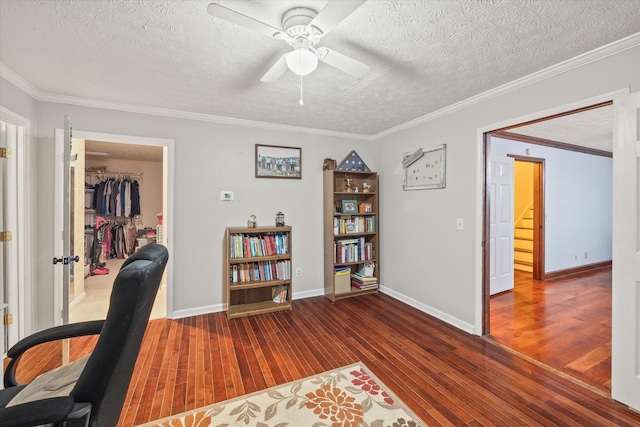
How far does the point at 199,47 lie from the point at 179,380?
2.38 m

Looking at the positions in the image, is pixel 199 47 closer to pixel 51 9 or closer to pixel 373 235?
pixel 51 9

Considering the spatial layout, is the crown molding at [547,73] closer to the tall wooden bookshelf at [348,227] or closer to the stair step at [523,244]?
the tall wooden bookshelf at [348,227]

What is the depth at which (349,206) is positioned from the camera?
397cm

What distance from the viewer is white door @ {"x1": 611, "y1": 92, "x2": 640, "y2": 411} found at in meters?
1.75

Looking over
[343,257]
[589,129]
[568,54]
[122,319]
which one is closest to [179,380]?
[122,319]

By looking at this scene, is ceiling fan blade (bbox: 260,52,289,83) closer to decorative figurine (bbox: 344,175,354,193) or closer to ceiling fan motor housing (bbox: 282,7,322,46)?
ceiling fan motor housing (bbox: 282,7,322,46)

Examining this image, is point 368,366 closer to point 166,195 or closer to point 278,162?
point 278,162

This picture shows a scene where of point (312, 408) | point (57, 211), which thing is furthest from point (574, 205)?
point (57, 211)

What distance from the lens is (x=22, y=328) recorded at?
2.52 meters

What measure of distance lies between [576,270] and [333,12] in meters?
6.41

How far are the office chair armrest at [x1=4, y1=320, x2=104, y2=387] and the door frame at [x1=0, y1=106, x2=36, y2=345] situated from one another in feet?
5.61

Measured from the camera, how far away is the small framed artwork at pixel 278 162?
11.8ft

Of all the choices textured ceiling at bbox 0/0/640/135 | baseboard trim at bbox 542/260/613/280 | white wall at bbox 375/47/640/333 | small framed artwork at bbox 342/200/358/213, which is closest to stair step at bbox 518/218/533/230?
baseboard trim at bbox 542/260/613/280

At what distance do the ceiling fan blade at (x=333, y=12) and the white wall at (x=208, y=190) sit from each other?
2340 millimetres
